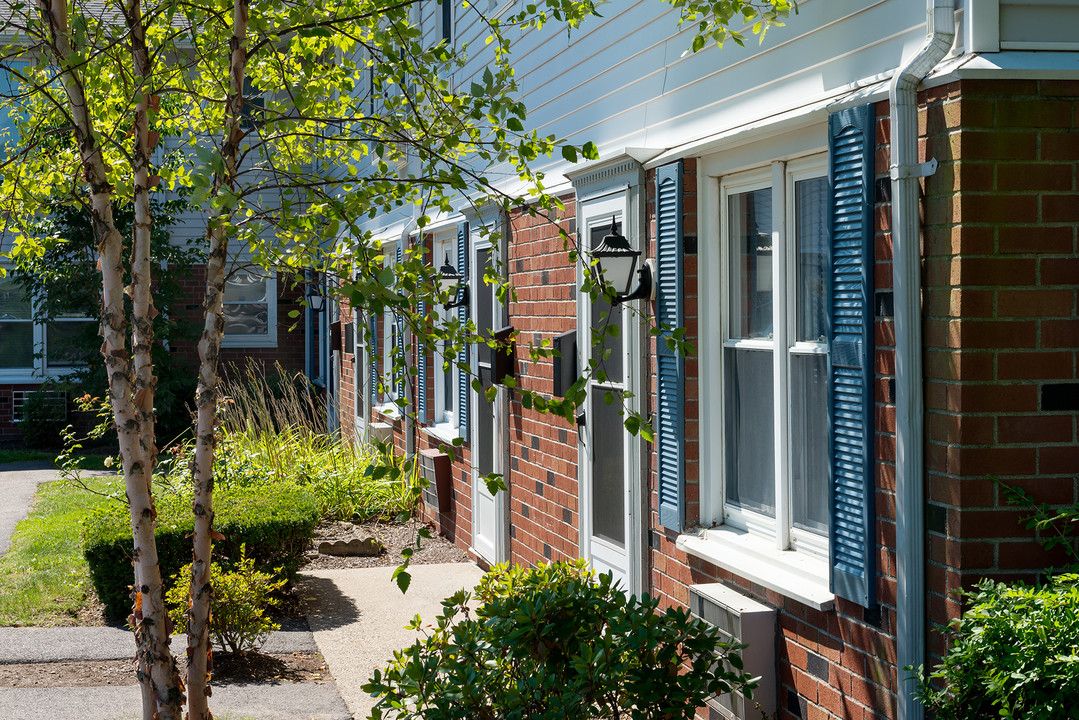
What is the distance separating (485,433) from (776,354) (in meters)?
4.62

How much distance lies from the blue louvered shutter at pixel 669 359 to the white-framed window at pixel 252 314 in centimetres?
1423

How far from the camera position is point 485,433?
8.52m

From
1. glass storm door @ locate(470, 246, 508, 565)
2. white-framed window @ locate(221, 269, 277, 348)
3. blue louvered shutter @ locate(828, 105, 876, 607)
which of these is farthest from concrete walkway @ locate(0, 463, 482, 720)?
white-framed window @ locate(221, 269, 277, 348)

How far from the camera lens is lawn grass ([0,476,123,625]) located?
23.3 feet

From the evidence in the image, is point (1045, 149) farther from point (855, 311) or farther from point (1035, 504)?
point (1035, 504)

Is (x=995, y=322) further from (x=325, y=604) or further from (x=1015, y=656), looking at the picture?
(x=325, y=604)

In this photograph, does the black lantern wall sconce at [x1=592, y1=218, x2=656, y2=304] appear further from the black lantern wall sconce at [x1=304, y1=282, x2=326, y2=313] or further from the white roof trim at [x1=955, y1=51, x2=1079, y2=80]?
the white roof trim at [x1=955, y1=51, x2=1079, y2=80]

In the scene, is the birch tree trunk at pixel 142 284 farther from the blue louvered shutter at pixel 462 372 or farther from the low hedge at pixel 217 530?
the blue louvered shutter at pixel 462 372

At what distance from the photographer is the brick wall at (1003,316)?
3096 millimetres

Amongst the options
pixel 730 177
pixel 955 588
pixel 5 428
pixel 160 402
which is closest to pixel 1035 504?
pixel 955 588

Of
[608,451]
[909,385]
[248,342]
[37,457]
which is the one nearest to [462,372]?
[608,451]

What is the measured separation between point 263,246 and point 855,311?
2.06 m

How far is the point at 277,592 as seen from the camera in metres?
7.48

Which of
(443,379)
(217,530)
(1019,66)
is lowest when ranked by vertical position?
(217,530)
